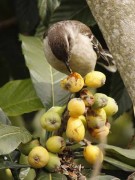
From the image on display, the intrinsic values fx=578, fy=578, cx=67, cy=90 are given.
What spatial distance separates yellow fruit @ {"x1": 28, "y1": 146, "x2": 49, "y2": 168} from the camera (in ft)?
7.63

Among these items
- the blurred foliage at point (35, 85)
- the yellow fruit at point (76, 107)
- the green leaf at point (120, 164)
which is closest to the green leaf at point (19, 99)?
the blurred foliage at point (35, 85)

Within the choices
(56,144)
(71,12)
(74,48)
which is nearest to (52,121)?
(56,144)

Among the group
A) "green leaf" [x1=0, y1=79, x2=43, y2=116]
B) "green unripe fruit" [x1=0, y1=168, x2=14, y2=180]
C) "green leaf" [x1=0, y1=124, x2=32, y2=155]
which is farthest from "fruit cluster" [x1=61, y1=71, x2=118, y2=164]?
"green leaf" [x1=0, y1=79, x2=43, y2=116]

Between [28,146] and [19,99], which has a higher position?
[28,146]

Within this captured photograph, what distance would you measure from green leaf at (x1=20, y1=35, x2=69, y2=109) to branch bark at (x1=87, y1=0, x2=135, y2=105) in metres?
0.63

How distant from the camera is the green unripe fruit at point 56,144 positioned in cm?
234

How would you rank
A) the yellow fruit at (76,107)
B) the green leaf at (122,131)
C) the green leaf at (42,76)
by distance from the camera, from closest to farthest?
the yellow fruit at (76,107) < the green leaf at (42,76) < the green leaf at (122,131)

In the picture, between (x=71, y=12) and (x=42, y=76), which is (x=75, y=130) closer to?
(x=42, y=76)

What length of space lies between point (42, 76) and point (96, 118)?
0.97 m

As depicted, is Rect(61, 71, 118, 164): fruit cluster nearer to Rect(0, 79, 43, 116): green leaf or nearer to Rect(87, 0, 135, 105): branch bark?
Rect(87, 0, 135, 105): branch bark

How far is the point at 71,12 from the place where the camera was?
4.09 m

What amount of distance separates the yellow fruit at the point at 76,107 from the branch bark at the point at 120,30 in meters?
0.22

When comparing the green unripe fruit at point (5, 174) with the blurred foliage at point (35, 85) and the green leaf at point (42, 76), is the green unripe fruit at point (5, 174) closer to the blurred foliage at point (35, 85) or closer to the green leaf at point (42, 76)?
the blurred foliage at point (35, 85)

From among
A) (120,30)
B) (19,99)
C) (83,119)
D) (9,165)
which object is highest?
(120,30)
